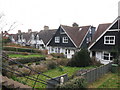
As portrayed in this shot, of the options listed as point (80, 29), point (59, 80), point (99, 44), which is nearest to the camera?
point (59, 80)

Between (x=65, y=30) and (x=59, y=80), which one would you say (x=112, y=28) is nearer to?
(x=65, y=30)

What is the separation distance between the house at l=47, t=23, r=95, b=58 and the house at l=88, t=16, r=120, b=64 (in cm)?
388

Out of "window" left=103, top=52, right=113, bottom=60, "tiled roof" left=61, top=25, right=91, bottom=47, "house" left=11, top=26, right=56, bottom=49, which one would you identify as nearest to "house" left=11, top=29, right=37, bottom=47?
"house" left=11, top=26, right=56, bottom=49

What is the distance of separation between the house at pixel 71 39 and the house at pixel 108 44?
3.88 metres

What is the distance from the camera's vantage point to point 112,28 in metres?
19.2

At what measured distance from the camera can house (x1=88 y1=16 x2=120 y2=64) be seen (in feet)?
61.6

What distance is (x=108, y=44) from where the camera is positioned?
19.5m

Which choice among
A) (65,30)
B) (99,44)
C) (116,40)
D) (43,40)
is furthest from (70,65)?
(43,40)

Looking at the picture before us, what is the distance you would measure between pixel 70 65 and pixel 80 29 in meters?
12.3

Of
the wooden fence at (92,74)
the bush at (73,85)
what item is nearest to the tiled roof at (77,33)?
the wooden fence at (92,74)

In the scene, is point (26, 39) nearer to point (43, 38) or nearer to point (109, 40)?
point (43, 38)

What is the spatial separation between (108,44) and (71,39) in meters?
8.11

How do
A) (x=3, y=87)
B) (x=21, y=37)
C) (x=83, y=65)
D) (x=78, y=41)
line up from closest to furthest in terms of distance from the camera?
(x=3, y=87), (x=83, y=65), (x=78, y=41), (x=21, y=37)

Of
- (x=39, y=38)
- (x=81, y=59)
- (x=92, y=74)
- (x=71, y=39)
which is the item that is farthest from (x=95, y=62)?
(x=39, y=38)
